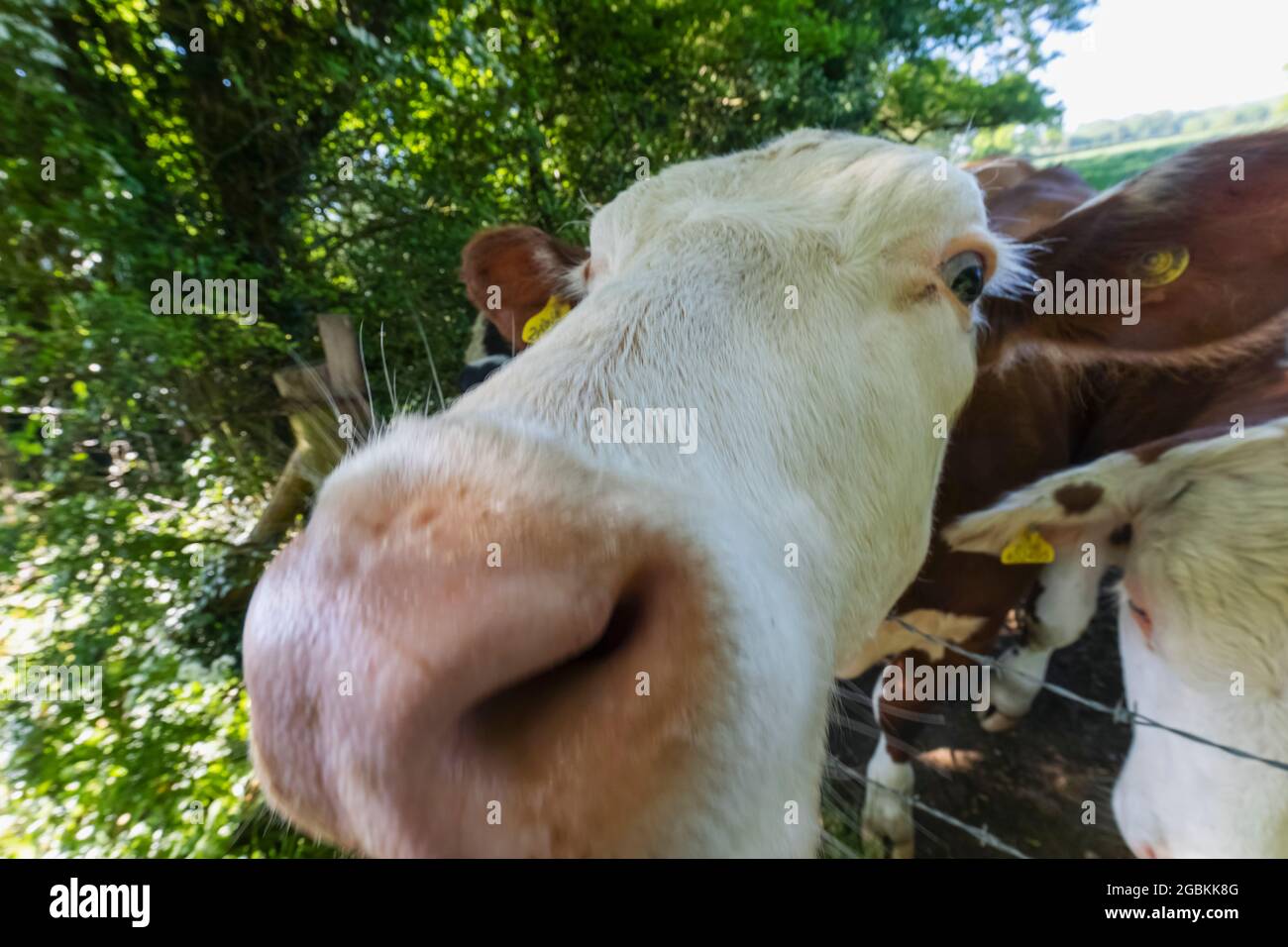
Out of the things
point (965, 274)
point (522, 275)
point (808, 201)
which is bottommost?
point (965, 274)

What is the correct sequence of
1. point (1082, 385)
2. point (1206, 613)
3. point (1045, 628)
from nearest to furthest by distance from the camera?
1. point (1206, 613)
2. point (1082, 385)
3. point (1045, 628)

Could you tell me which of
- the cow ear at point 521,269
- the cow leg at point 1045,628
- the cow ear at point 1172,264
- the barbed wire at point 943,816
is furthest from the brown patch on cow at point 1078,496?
the cow ear at point 521,269

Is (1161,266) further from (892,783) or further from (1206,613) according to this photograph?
(892,783)

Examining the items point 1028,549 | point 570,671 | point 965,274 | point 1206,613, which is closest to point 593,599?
point 570,671

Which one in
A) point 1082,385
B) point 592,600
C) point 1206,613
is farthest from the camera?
point 1082,385

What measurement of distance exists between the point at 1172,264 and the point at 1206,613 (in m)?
1.12

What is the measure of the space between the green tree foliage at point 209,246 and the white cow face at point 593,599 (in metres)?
0.97

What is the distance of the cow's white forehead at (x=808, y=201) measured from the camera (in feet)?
5.32

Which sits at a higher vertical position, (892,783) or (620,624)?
(620,624)

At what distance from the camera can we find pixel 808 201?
1734 mm

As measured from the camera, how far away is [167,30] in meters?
3.16

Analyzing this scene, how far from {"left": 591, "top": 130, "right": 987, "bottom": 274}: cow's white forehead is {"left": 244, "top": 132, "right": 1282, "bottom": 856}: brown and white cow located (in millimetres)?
209
